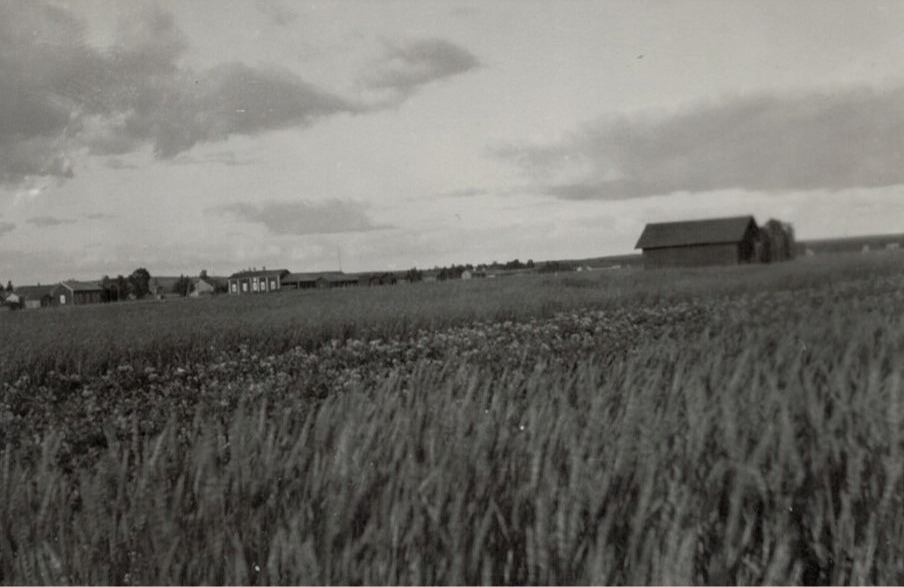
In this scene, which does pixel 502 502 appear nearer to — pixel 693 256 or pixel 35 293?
pixel 693 256

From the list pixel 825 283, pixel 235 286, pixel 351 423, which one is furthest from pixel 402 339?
pixel 351 423

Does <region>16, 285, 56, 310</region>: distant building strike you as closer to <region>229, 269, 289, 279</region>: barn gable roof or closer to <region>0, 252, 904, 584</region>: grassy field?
<region>229, 269, 289, 279</region>: barn gable roof

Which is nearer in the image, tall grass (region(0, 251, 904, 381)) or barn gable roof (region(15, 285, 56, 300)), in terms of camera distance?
barn gable roof (region(15, 285, 56, 300))

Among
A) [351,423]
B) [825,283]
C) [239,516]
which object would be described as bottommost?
[239,516]

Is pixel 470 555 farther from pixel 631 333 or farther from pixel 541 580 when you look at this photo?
pixel 631 333

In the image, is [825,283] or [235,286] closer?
[825,283]

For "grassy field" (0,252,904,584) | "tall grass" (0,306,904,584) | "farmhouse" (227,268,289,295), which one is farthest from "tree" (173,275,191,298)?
"tall grass" (0,306,904,584)
